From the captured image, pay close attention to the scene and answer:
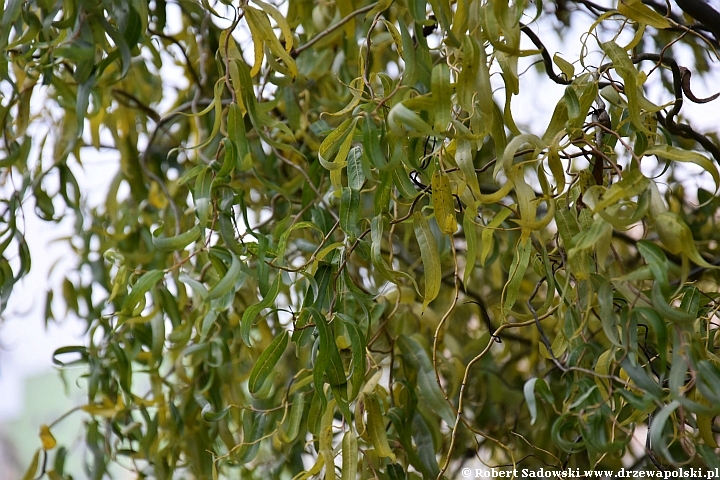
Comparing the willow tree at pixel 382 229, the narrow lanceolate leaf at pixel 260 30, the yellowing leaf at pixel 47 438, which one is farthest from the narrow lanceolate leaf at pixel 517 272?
the yellowing leaf at pixel 47 438

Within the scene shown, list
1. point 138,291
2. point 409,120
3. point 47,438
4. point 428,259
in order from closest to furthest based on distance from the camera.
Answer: point 409,120 < point 428,259 < point 138,291 < point 47,438

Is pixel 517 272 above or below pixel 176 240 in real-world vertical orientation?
below

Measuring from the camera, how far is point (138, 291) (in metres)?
0.56

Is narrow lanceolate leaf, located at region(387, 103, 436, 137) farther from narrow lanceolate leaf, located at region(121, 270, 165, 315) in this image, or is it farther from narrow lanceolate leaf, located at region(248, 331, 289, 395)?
narrow lanceolate leaf, located at region(121, 270, 165, 315)

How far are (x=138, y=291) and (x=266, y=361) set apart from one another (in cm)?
15

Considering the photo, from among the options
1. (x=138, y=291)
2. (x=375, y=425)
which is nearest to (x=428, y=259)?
(x=375, y=425)

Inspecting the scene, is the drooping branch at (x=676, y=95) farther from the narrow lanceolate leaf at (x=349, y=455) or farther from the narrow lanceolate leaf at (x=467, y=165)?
the narrow lanceolate leaf at (x=349, y=455)

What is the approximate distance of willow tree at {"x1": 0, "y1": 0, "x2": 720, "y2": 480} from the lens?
0.41 m

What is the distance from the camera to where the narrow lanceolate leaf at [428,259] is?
1.50 feet

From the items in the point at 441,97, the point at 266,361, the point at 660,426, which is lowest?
the point at 660,426

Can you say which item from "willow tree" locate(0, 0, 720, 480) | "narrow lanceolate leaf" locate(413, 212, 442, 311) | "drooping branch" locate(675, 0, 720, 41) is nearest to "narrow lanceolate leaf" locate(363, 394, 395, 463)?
"willow tree" locate(0, 0, 720, 480)

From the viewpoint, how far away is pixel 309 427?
0.52 meters

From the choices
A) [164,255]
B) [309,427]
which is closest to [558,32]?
[164,255]

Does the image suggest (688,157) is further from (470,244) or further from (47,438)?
(47,438)
